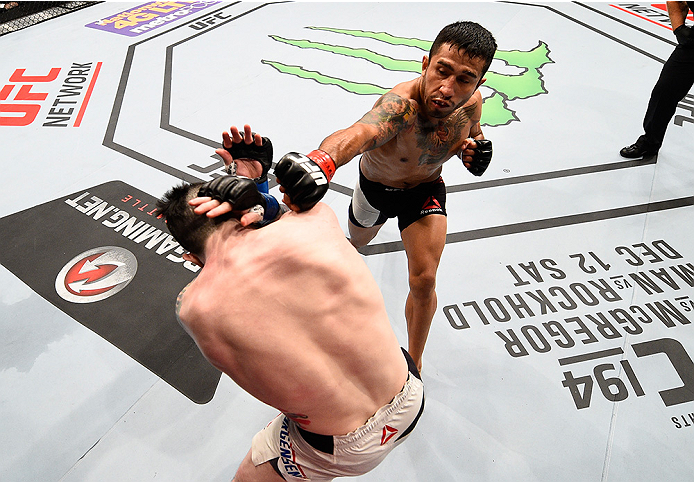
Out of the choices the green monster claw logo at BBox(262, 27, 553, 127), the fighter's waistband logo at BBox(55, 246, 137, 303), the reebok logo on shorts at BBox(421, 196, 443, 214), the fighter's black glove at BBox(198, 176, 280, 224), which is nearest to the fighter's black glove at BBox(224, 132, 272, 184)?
the fighter's black glove at BBox(198, 176, 280, 224)

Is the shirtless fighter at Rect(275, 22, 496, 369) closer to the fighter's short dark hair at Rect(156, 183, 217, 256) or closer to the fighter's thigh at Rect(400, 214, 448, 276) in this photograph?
the fighter's thigh at Rect(400, 214, 448, 276)

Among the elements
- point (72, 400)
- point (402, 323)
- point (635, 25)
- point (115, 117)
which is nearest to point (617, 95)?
point (635, 25)

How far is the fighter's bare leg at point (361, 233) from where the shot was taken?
3123 millimetres

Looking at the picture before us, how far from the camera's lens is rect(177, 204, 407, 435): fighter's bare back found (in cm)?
131

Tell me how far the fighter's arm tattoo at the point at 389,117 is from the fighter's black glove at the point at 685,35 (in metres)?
2.82

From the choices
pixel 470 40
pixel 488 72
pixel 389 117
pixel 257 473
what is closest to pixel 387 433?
pixel 257 473

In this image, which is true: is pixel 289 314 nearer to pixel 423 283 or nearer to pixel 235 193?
pixel 235 193

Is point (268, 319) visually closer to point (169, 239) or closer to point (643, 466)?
point (643, 466)

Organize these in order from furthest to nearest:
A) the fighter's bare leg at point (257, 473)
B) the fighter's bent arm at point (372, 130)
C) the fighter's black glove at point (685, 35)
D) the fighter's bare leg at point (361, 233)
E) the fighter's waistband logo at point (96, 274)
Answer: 1. the fighter's black glove at point (685, 35)
2. the fighter's bare leg at point (361, 233)
3. the fighter's waistband logo at point (96, 274)
4. the fighter's bent arm at point (372, 130)
5. the fighter's bare leg at point (257, 473)

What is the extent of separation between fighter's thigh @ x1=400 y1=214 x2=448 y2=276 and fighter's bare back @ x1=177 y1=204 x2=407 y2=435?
96cm

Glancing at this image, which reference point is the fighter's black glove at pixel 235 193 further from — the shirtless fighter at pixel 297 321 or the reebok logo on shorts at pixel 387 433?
the reebok logo on shorts at pixel 387 433

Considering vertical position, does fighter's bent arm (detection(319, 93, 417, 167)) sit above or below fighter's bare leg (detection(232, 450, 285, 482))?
above

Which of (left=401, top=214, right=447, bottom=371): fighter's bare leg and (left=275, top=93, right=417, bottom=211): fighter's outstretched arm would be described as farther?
(left=401, top=214, right=447, bottom=371): fighter's bare leg

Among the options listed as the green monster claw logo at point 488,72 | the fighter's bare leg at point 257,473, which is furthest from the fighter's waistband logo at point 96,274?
the green monster claw logo at point 488,72
